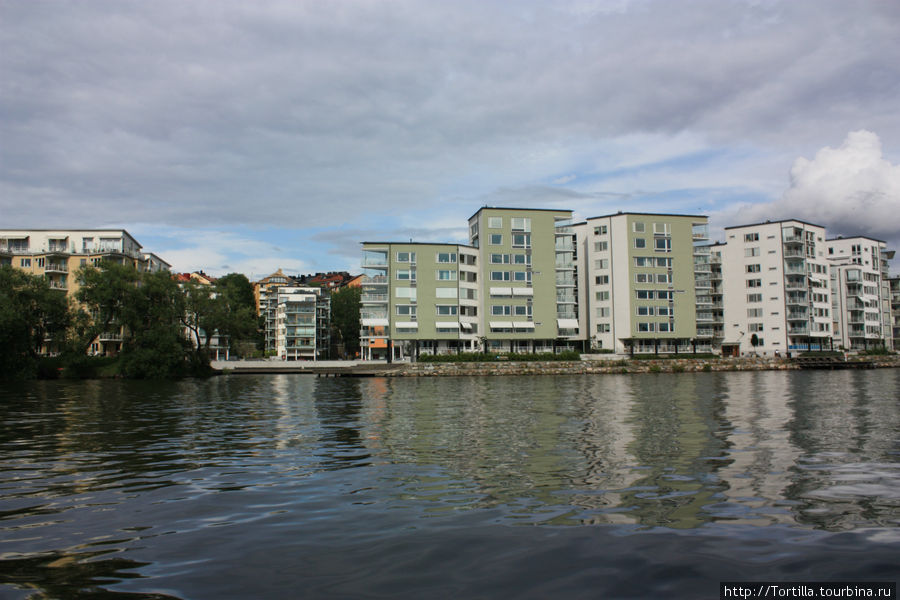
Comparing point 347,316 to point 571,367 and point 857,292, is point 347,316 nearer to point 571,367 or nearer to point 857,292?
point 571,367

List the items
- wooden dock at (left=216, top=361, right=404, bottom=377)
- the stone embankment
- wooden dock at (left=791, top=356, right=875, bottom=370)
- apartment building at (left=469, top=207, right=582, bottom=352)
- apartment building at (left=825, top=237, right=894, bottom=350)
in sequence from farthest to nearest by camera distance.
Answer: apartment building at (left=825, top=237, right=894, bottom=350), apartment building at (left=469, top=207, right=582, bottom=352), wooden dock at (left=791, top=356, right=875, bottom=370), wooden dock at (left=216, top=361, right=404, bottom=377), the stone embankment

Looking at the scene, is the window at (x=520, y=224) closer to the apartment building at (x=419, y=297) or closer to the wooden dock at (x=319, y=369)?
the apartment building at (x=419, y=297)

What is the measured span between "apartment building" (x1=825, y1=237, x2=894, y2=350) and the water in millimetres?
126352

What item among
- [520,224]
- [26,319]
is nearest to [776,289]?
Result: [520,224]

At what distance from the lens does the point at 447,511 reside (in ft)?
33.7

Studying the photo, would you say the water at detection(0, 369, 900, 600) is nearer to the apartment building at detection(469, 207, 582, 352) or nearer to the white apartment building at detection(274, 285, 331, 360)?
the apartment building at detection(469, 207, 582, 352)

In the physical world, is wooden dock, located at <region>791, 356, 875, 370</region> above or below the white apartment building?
below

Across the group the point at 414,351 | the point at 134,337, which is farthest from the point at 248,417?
the point at 414,351

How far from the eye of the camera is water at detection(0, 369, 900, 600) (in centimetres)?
727

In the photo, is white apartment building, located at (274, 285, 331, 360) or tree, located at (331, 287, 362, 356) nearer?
tree, located at (331, 287, 362, 356)

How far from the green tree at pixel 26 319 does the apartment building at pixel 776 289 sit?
10792cm

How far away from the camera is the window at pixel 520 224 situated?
99000 mm

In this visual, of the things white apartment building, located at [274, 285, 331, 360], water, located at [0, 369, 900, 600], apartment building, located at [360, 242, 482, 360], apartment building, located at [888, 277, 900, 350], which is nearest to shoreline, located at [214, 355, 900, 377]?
apartment building, located at [360, 242, 482, 360]

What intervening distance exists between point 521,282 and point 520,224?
369 inches
